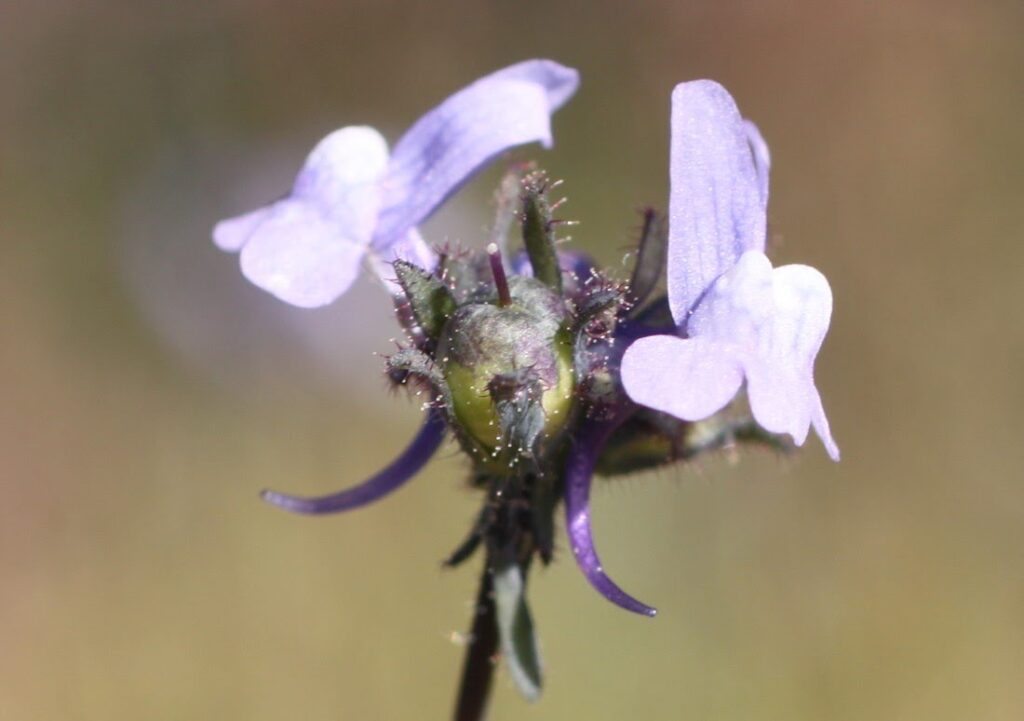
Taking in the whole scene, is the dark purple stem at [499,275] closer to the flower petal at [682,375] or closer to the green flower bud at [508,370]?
the green flower bud at [508,370]

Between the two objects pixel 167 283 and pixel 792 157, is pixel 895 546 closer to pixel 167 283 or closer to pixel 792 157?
pixel 792 157

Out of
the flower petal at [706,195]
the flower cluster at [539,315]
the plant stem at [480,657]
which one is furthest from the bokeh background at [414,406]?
the flower petal at [706,195]

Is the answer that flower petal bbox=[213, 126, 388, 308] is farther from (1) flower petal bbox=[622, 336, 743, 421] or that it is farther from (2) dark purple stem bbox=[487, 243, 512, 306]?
(1) flower petal bbox=[622, 336, 743, 421]

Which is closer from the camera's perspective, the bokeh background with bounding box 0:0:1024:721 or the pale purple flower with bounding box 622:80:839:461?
the pale purple flower with bounding box 622:80:839:461

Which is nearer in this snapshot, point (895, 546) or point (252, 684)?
point (252, 684)

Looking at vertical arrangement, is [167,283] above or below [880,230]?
below

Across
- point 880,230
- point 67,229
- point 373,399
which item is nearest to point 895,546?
point 880,230

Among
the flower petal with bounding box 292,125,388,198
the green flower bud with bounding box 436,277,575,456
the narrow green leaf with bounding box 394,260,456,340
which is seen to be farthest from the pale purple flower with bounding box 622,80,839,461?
the flower petal with bounding box 292,125,388,198
